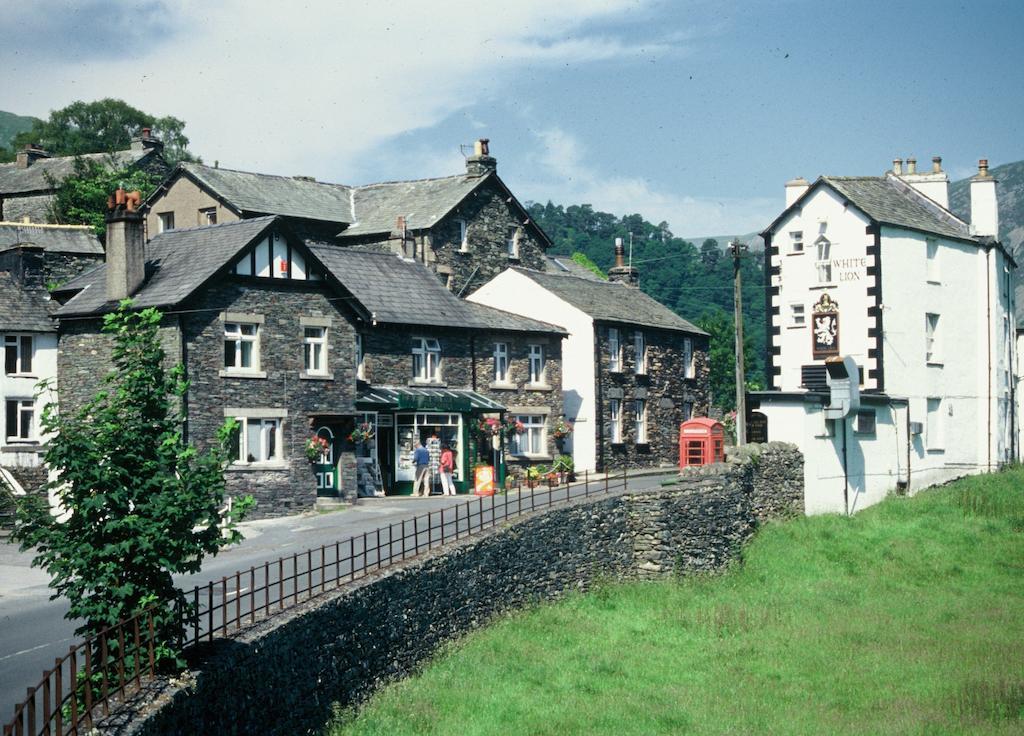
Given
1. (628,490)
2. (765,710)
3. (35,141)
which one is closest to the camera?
(765,710)

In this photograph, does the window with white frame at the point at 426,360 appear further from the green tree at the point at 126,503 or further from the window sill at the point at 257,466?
the green tree at the point at 126,503

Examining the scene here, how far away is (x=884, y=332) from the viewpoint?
4200cm

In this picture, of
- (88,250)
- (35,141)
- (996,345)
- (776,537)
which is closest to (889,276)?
(996,345)

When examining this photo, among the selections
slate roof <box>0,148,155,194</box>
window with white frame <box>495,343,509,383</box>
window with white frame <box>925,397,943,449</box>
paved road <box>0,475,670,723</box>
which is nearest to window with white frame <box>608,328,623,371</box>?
window with white frame <box>495,343,509,383</box>

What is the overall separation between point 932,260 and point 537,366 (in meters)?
14.3

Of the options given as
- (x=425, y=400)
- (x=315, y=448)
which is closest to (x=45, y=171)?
(x=425, y=400)

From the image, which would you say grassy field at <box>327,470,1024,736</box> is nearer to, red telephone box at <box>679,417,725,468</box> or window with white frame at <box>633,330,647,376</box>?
red telephone box at <box>679,417,725,468</box>

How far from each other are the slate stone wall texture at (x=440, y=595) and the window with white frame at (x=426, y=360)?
11999 millimetres

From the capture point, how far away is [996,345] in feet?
155

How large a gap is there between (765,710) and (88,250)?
130 ft

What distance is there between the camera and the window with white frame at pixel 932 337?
144ft

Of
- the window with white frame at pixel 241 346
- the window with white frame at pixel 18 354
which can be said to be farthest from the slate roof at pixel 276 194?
the window with white frame at pixel 241 346

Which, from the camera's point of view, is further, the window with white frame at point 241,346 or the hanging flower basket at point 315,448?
the hanging flower basket at point 315,448

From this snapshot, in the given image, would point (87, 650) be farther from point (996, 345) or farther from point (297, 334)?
point (996, 345)
